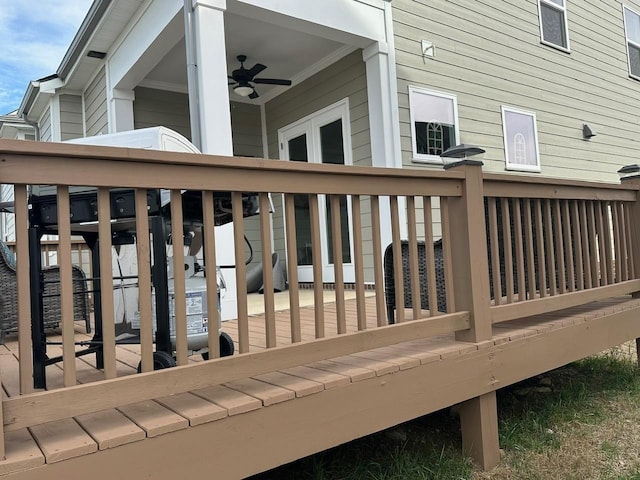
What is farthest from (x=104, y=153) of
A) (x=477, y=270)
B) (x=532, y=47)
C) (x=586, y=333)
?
(x=532, y=47)

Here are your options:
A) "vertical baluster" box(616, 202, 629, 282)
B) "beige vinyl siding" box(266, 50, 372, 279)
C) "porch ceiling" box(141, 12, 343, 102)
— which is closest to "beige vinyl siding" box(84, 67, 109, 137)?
"porch ceiling" box(141, 12, 343, 102)

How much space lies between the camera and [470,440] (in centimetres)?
256

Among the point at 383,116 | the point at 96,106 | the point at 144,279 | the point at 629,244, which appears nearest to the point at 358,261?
the point at 144,279

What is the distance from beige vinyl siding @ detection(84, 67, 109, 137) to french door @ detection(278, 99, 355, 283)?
205cm

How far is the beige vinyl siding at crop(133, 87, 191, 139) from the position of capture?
234 inches

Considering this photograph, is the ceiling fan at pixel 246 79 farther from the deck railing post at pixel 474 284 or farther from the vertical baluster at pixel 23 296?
the vertical baluster at pixel 23 296

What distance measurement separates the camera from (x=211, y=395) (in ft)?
6.15

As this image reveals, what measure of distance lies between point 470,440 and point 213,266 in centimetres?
159

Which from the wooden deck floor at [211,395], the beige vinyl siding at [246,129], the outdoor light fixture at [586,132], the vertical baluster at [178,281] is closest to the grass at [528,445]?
the wooden deck floor at [211,395]

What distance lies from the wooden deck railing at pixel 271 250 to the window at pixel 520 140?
3439 mm

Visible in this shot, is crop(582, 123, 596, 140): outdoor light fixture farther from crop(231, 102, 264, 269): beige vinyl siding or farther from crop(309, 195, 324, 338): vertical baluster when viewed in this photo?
crop(309, 195, 324, 338): vertical baluster

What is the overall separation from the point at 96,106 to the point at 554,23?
6329 mm

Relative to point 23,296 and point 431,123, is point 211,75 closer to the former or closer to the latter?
point 431,123

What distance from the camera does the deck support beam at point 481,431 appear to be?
2.52 meters
